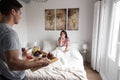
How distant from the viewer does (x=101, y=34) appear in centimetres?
338

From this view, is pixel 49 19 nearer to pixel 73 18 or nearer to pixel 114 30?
pixel 73 18

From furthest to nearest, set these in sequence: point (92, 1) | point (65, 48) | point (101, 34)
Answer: point (92, 1)
point (65, 48)
point (101, 34)

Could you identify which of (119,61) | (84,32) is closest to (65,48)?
(84,32)

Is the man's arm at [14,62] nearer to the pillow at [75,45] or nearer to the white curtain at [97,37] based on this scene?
the white curtain at [97,37]

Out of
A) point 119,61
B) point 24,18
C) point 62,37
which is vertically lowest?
point 119,61

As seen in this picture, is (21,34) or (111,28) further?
(21,34)

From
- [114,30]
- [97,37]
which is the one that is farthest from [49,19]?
[114,30]

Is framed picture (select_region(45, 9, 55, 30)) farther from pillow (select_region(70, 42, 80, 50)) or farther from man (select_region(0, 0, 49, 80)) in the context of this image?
man (select_region(0, 0, 49, 80))

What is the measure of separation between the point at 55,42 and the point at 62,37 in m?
0.41

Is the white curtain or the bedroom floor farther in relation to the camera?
the white curtain

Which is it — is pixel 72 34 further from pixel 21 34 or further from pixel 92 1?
pixel 21 34

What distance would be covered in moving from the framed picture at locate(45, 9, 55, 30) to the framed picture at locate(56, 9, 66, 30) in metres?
0.15

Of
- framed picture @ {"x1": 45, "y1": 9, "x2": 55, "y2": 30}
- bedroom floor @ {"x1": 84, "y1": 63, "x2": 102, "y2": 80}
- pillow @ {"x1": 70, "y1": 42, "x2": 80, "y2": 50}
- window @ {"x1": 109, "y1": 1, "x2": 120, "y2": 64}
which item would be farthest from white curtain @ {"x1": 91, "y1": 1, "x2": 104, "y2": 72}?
framed picture @ {"x1": 45, "y1": 9, "x2": 55, "y2": 30}

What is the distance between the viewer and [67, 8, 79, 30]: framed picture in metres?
4.20
